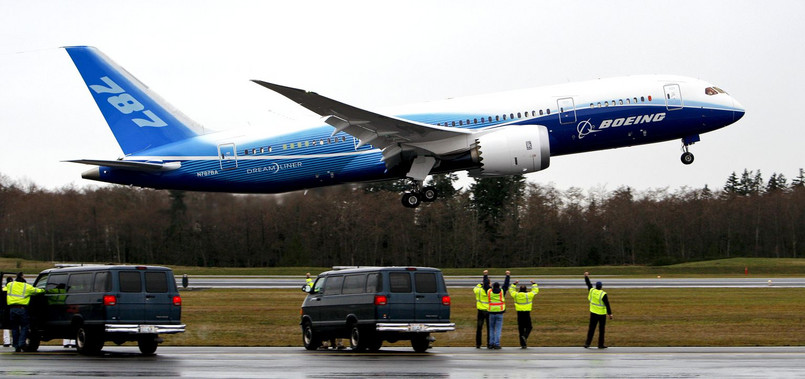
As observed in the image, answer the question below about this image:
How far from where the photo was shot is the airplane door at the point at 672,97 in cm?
3997

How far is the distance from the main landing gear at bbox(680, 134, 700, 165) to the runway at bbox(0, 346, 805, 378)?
1413cm

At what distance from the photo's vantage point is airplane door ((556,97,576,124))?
39344mm

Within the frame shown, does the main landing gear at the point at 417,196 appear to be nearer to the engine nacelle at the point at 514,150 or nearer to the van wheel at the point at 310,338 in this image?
the engine nacelle at the point at 514,150

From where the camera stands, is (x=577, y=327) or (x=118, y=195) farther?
(x=118, y=195)

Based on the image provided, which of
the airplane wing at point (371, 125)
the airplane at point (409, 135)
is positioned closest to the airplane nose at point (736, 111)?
the airplane at point (409, 135)

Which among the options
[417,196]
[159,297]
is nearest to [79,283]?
[159,297]

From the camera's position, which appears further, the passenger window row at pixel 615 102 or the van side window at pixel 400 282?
the passenger window row at pixel 615 102

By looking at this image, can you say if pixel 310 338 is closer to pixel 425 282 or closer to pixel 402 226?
pixel 425 282

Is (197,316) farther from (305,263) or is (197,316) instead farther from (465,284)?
(305,263)

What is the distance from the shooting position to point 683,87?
40.4 meters

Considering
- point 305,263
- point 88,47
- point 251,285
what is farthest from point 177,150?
point 305,263

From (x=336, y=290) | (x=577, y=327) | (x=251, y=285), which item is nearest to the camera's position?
(x=336, y=290)

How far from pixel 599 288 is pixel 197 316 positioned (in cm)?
1875

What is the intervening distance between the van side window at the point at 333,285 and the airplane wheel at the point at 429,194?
1375 cm
